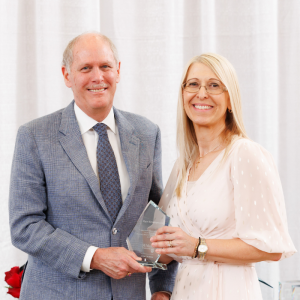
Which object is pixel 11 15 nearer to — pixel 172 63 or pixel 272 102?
pixel 172 63

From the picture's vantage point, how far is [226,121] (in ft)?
5.16

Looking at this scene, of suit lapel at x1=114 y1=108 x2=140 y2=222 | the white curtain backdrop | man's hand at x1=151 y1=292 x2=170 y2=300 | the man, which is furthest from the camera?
the white curtain backdrop

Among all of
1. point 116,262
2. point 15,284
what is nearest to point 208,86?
point 116,262

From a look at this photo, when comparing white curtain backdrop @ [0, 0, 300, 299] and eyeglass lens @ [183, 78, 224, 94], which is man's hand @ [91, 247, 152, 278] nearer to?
eyeglass lens @ [183, 78, 224, 94]

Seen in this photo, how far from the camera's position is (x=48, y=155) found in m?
1.48

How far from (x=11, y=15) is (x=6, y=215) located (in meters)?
1.17

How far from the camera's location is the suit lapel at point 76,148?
1.46 metres

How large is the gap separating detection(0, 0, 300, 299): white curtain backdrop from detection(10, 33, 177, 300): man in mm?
832

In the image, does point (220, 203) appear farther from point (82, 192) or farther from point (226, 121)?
point (82, 192)

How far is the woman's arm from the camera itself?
4.30 ft

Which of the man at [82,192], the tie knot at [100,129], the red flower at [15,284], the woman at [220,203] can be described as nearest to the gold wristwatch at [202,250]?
the woman at [220,203]

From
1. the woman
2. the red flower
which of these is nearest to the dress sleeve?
the woman

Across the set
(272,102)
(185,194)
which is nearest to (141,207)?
(185,194)

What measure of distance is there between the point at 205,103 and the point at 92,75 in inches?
18.0
